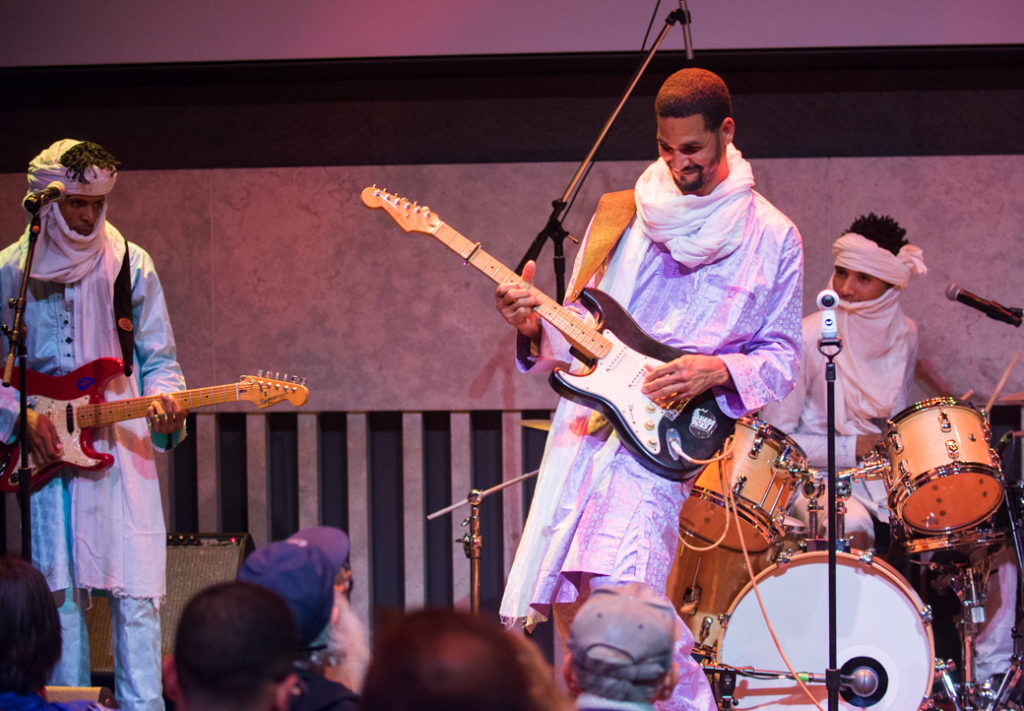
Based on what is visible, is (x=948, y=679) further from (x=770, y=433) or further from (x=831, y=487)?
(x=831, y=487)

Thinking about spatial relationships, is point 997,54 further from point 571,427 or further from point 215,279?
point 215,279

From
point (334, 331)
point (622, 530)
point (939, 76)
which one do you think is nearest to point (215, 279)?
point (334, 331)

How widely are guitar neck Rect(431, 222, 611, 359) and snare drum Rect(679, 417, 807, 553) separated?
1.21 m

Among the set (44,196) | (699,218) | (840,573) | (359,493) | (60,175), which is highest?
(60,175)

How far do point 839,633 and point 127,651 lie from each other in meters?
2.94

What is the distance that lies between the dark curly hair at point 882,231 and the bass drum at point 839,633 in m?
1.69

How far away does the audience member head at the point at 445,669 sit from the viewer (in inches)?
60.3

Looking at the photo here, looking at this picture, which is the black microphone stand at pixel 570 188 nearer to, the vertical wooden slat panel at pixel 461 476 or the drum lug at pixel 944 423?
the vertical wooden slat panel at pixel 461 476

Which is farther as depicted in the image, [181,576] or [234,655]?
[181,576]

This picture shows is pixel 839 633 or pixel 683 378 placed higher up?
pixel 683 378

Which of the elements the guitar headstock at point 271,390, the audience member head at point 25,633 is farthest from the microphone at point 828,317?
the audience member head at point 25,633

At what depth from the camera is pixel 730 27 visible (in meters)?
5.75

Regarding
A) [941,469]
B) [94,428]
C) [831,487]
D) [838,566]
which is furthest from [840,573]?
[94,428]

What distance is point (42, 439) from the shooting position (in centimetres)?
443
